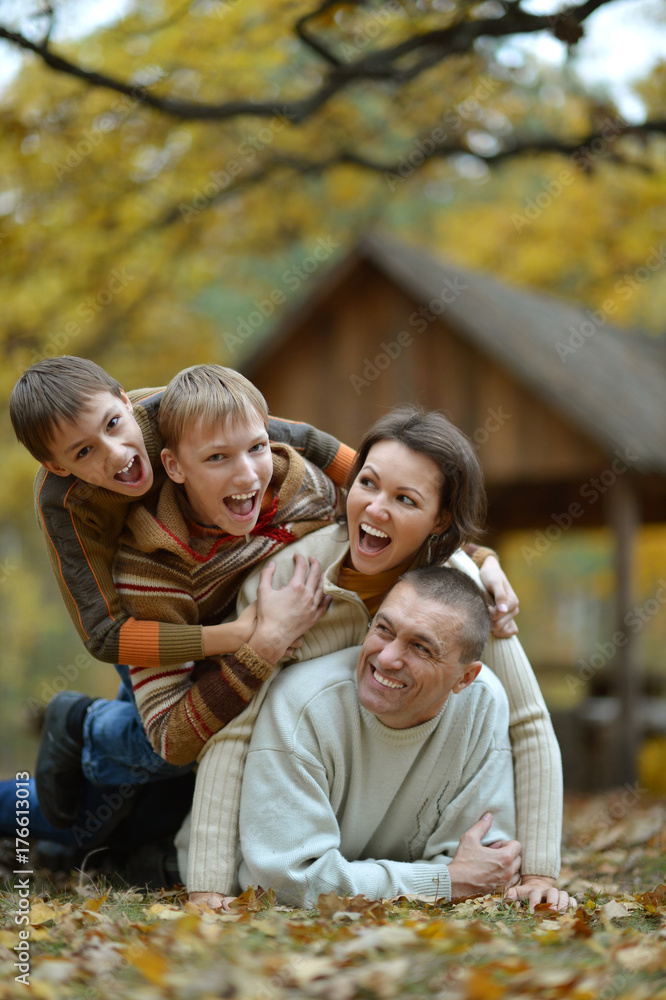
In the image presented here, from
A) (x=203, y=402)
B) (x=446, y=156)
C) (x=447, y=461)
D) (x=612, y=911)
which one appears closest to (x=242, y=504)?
(x=203, y=402)

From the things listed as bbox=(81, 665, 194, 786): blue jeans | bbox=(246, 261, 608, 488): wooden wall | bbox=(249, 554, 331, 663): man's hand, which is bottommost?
bbox=(246, 261, 608, 488): wooden wall

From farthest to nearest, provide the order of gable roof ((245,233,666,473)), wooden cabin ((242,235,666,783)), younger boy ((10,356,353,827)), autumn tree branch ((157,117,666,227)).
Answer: wooden cabin ((242,235,666,783)), gable roof ((245,233,666,473)), autumn tree branch ((157,117,666,227)), younger boy ((10,356,353,827))

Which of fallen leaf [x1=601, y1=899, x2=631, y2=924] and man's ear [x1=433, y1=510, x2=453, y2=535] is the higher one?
man's ear [x1=433, y1=510, x2=453, y2=535]

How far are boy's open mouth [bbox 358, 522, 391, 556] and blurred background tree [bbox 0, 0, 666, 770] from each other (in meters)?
4.02

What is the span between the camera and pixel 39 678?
20125 mm

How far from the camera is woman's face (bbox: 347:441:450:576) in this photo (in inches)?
143

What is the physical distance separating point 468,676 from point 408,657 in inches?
12.1

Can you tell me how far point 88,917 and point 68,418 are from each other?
5.58ft

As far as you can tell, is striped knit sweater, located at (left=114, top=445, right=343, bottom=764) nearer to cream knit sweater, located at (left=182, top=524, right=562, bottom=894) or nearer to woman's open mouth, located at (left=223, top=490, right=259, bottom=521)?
cream knit sweater, located at (left=182, top=524, right=562, bottom=894)

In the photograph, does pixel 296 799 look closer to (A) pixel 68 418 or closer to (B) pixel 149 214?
(A) pixel 68 418

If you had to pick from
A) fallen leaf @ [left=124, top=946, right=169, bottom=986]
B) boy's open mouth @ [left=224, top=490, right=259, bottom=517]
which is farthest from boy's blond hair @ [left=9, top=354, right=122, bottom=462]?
fallen leaf @ [left=124, top=946, right=169, bottom=986]

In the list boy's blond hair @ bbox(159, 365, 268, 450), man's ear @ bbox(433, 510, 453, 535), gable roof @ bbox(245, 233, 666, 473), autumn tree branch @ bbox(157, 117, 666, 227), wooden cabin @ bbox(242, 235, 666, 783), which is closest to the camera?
boy's blond hair @ bbox(159, 365, 268, 450)

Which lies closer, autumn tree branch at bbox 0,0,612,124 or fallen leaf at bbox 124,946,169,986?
fallen leaf at bbox 124,946,169,986

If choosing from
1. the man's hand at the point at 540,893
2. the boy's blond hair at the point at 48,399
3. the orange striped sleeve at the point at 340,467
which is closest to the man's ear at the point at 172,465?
the boy's blond hair at the point at 48,399
